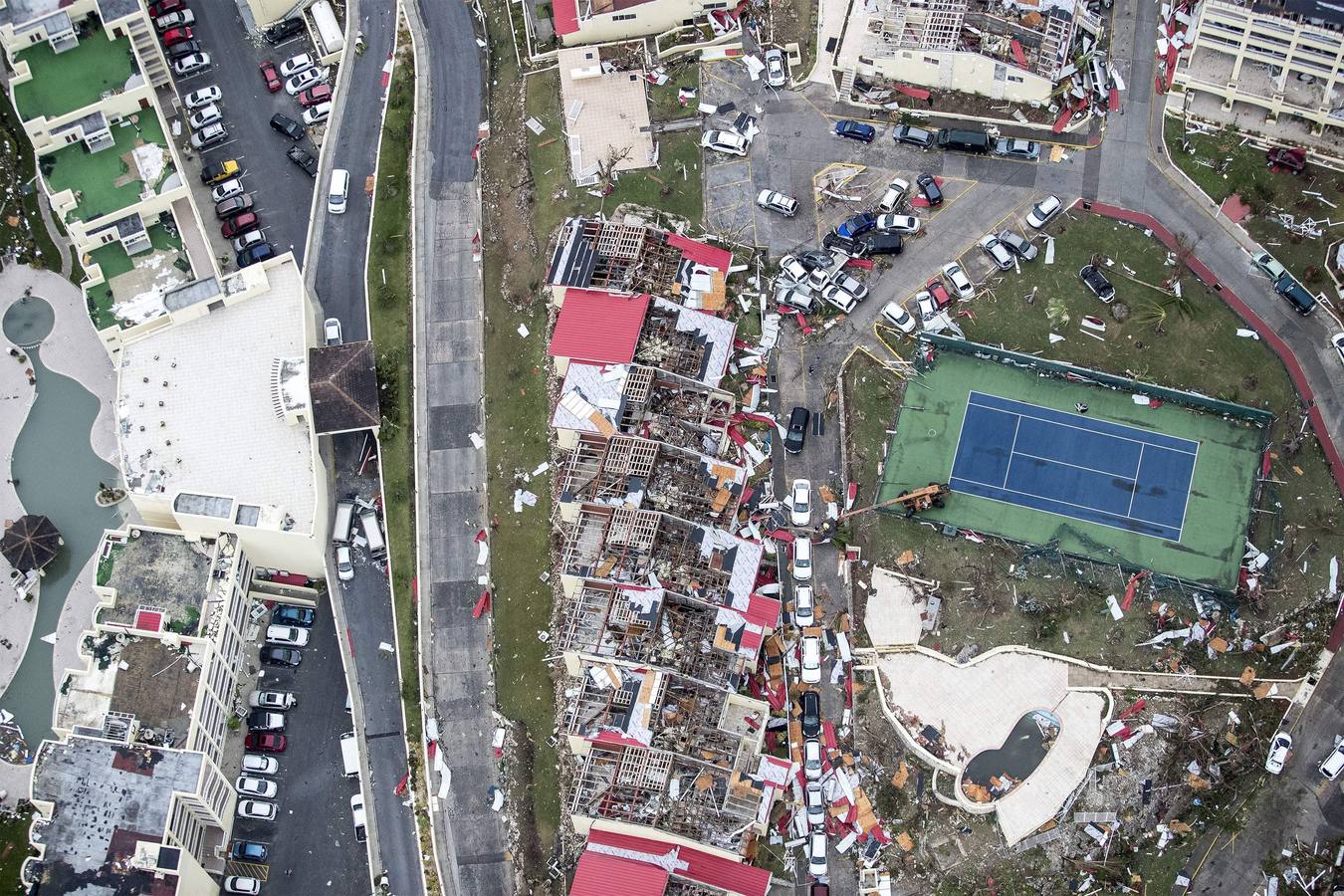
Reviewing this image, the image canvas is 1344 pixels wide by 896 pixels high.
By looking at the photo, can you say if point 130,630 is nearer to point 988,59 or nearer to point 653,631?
point 653,631

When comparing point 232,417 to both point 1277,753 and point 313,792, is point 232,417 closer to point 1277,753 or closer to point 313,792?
point 313,792

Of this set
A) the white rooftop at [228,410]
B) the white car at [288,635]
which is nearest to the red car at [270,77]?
the white rooftop at [228,410]

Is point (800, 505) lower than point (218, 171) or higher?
lower

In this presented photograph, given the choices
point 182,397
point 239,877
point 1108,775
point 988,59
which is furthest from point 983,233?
point 239,877

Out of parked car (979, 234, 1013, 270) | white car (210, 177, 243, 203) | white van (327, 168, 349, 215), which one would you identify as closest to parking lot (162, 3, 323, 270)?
white car (210, 177, 243, 203)

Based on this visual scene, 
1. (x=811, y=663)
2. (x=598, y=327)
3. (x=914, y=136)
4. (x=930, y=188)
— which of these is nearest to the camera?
(x=811, y=663)

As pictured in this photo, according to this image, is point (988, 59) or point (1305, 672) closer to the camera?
point (1305, 672)

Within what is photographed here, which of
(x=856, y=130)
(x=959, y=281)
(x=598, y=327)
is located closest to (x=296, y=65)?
(x=598, y=327)

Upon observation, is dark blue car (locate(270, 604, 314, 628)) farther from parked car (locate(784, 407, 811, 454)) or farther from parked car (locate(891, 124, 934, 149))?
parked car (locate(891, 124, 934, 149))
